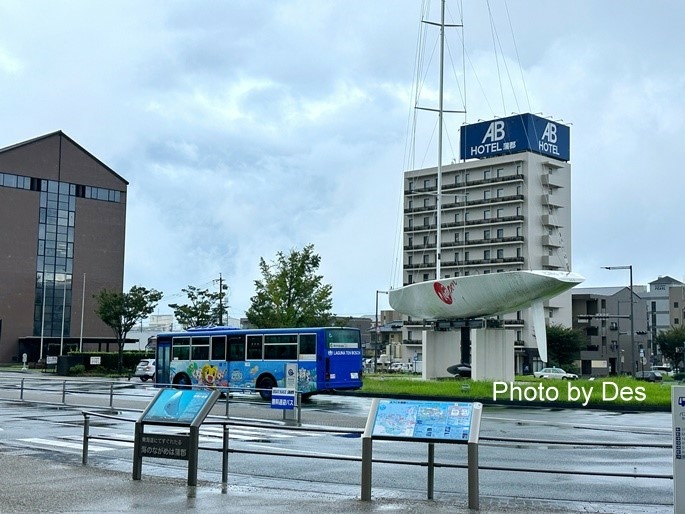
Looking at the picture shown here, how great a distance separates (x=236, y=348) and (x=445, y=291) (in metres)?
12.6

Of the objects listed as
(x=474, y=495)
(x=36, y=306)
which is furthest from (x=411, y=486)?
(x=36, y=306)

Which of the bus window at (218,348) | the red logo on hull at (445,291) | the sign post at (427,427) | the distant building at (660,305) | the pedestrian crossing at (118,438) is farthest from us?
the distant building at (660,305)

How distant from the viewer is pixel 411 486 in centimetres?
1238

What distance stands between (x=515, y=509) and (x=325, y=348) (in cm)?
2254

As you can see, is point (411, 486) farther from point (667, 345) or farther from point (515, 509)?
point (667, 345)

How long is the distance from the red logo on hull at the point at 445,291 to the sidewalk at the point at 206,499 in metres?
30.7

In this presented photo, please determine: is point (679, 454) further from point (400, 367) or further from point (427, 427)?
point (400, 367)

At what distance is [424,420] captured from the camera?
1070 centimetres

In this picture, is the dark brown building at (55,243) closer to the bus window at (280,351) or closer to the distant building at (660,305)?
the bus window at (280,351)

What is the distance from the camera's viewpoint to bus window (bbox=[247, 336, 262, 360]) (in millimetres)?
34125

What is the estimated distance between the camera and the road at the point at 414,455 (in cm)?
1209


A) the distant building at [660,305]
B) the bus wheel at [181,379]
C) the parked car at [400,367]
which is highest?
the distant building at [660,305]

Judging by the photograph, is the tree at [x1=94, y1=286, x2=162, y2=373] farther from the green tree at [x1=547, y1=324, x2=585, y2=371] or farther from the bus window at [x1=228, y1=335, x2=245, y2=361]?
the green tree at [x1=547, y1=324, x2=585, y2=371]

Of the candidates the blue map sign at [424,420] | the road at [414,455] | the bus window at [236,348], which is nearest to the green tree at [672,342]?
the bus window at [236,348]
